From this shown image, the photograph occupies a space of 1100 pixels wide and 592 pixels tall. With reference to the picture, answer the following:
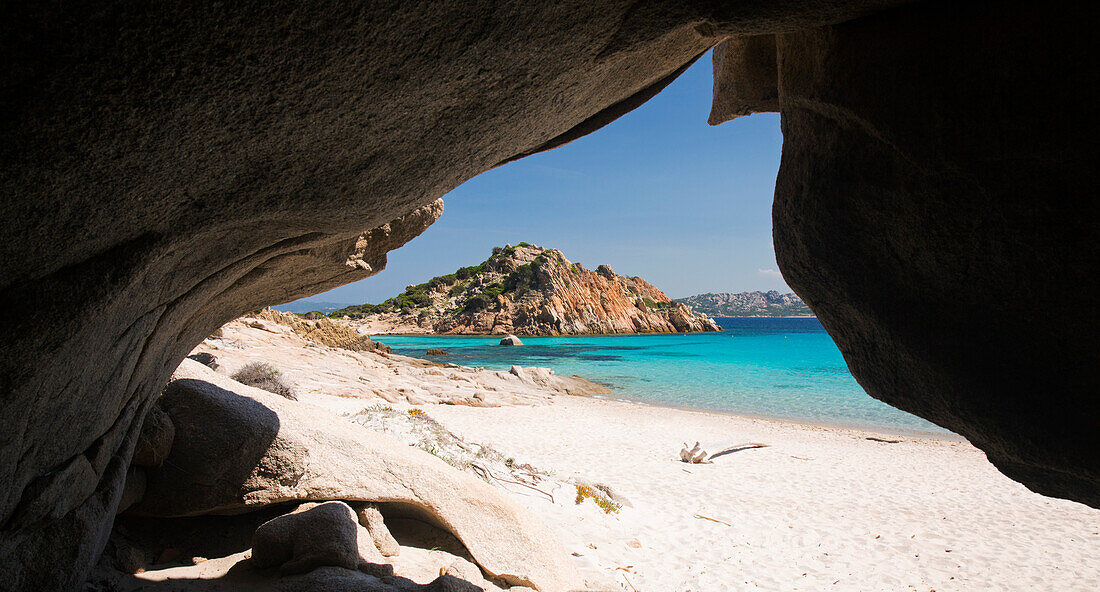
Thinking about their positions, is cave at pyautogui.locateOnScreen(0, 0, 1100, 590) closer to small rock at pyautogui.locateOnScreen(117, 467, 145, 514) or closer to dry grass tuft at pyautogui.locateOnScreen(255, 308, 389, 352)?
small rock at pyautogui.locateOnScreen(117, 467, 145, 514)

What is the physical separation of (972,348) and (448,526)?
370cm

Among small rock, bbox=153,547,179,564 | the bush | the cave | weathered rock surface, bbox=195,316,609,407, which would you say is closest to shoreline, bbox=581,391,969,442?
weathered rock surface, bbox=195,316,609,407

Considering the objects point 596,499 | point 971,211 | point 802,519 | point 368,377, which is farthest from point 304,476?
point 368,377

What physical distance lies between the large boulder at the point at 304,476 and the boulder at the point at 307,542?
1.58ft

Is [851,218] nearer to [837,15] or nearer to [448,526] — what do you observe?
[837,15]

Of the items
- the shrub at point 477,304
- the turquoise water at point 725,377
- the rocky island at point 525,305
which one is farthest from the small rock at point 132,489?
the shrub at point 477,304

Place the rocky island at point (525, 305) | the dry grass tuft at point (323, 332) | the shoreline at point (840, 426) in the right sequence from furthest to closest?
the rocky island at point (525, 305)
the dry grass tuft at point (323, 332)
the shoreline at point (840, 426)

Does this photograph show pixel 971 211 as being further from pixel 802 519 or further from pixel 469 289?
pixel 469 289

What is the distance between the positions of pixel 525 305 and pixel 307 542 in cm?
5977

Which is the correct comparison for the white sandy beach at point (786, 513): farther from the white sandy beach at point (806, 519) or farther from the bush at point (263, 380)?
the bush at point (263, 380)

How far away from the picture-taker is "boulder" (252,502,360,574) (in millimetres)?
3365

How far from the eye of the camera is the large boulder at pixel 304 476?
3809mm

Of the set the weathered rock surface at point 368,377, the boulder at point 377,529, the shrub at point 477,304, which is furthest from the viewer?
the shrub at point 477,304

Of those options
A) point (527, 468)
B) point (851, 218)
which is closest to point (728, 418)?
point (527, 468)
